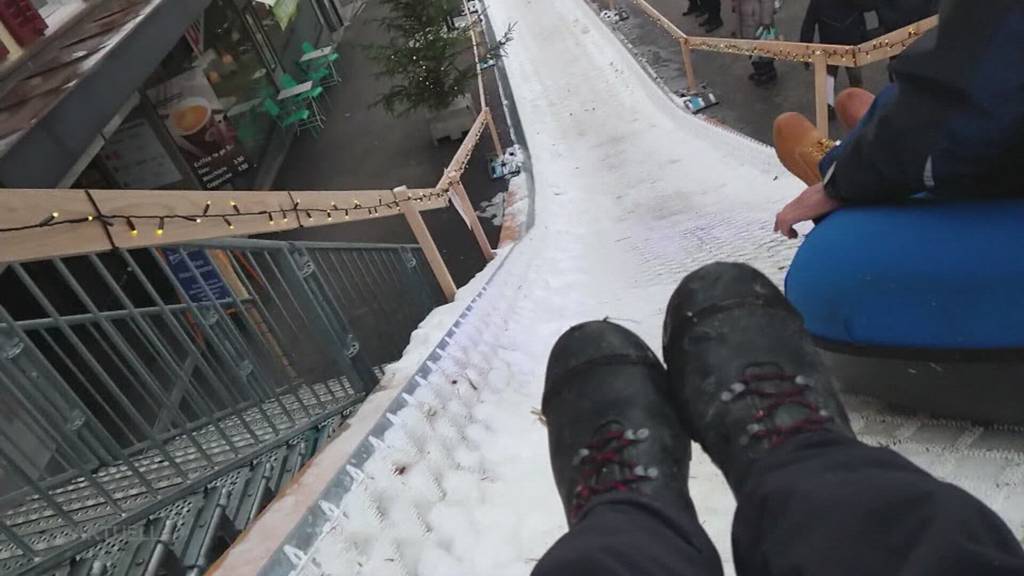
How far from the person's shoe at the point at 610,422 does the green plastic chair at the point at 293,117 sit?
12370mm

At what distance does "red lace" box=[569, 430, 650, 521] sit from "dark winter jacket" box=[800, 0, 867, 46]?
6.30 meters

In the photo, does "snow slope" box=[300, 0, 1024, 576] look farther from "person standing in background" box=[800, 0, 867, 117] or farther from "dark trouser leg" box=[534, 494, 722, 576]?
"person standing in background" box=[800, 0, 867, 117]

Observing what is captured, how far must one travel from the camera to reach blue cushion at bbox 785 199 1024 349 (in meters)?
1.40

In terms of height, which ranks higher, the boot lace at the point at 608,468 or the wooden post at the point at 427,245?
the boot lace at the point at 608,468

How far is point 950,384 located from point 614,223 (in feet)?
11.0

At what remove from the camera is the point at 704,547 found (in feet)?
4.08

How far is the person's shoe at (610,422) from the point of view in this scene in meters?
1.46

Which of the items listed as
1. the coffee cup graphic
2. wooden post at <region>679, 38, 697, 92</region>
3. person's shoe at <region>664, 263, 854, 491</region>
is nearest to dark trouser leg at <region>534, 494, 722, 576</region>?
person's shoe at <region>664, 263, 854, 491</region>

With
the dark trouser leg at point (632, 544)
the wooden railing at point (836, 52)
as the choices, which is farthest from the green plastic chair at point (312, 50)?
the dark trouser leg at point (632, 544)

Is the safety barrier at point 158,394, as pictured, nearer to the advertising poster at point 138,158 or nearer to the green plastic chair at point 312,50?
the advertising poster at point 138,158

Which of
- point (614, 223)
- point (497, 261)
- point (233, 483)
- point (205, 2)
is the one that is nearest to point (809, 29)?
point (614, 223)

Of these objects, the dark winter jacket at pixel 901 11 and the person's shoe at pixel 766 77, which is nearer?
the dark winter jacket at pixel 901 11

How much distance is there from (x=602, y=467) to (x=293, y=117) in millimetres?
13004

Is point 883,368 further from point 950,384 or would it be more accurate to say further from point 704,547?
point 704,547
